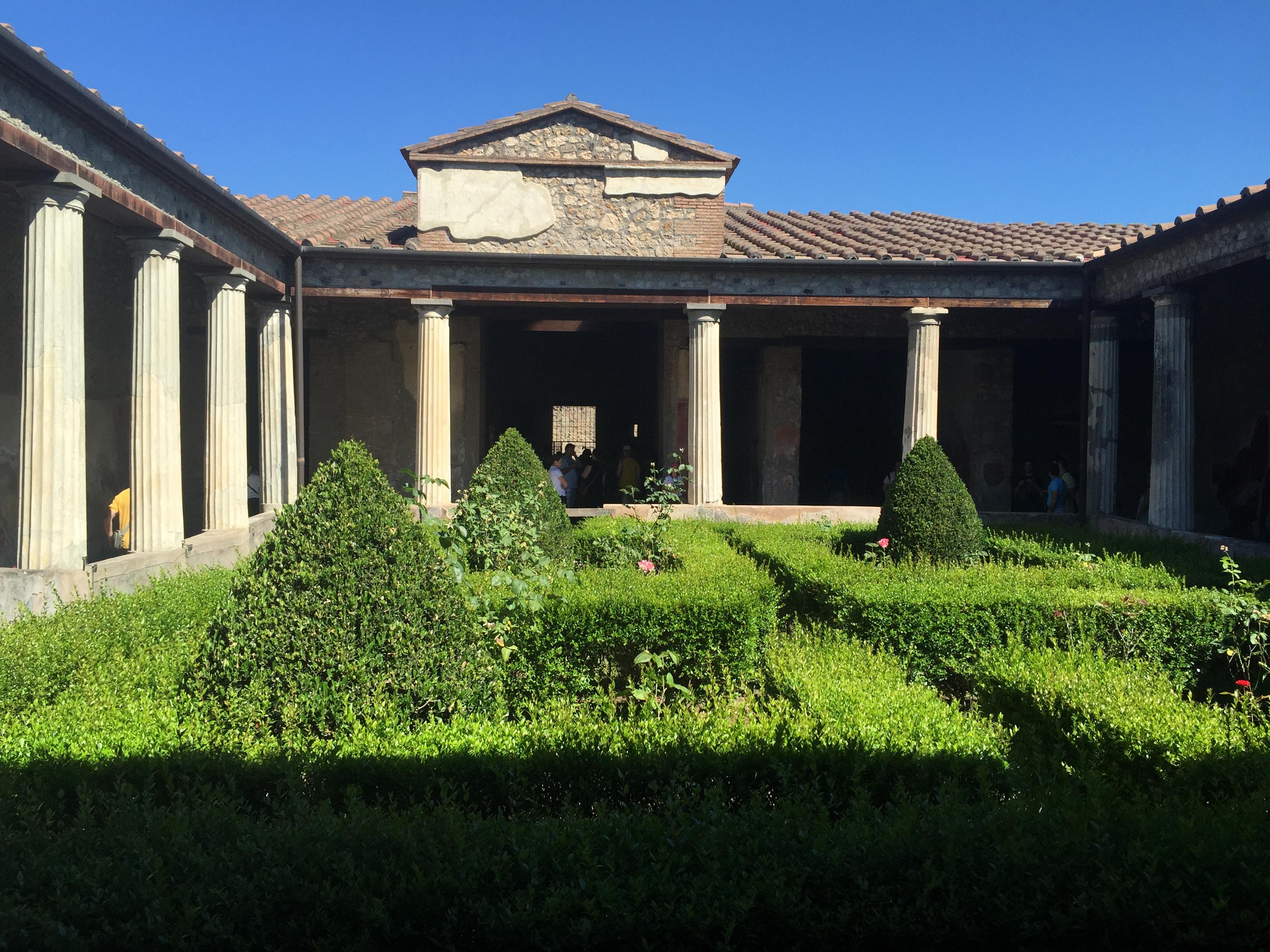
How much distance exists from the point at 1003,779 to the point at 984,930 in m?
0.96

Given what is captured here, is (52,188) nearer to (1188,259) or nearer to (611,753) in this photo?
(611,753)

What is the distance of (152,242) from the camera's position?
26.6ft

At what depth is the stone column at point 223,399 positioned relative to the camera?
32.3 ft

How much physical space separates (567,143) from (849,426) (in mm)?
8081

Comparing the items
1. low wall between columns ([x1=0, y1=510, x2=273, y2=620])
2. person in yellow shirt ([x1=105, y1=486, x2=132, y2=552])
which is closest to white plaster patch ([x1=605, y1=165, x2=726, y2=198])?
low wall between columns ([x1=0, y1=510, x2=273, y2=620])

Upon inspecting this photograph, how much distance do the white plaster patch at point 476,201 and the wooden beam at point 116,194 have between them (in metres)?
2.28

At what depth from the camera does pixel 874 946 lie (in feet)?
8.07

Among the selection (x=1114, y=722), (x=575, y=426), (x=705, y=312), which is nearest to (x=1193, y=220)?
(x=705, y=312)

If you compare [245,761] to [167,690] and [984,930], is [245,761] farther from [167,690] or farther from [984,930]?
[984,930]

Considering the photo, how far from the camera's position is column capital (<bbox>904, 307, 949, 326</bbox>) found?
11727 millimetres

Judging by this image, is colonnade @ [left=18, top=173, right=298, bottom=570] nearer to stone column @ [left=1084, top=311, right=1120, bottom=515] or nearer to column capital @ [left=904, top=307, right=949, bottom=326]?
column capital @ [left=904, top=307, right=949, bottom=326]

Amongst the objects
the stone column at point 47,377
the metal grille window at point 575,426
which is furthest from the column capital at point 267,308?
the metal grille window at point 575,426

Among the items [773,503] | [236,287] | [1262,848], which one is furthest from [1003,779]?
[773,503]

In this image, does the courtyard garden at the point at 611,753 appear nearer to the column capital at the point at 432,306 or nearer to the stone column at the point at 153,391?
the stone column at the point at 153,391
